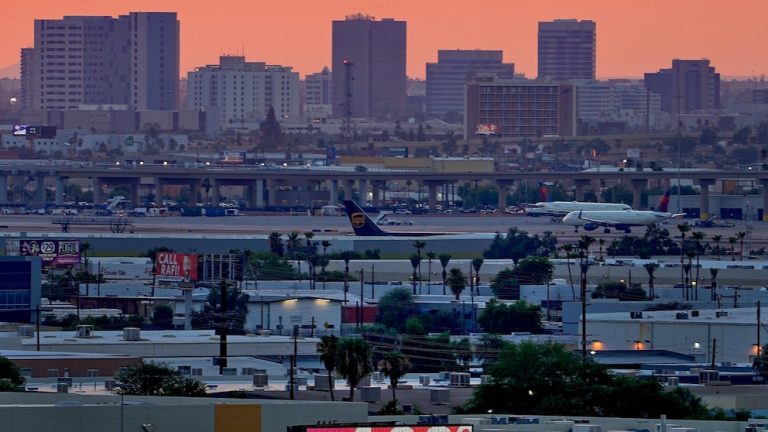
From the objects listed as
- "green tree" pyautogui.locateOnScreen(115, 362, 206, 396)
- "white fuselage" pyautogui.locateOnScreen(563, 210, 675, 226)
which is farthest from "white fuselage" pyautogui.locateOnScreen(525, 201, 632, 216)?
"green tree" pyautogui.locateOnScreen(115, 362, 206, 396)

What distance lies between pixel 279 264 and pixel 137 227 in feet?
142

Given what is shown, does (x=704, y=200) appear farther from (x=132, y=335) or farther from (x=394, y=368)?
(x=394, y=368)

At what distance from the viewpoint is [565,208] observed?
169375mm

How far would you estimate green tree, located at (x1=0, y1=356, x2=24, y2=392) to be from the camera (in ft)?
160

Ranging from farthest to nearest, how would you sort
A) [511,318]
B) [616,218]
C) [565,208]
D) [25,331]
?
1. [565,208]
2. [616,218]
3. [511,318]
4. [25,331]

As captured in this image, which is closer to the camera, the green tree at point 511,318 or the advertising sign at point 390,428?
the advertising sign at point 390,428

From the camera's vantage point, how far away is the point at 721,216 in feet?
593

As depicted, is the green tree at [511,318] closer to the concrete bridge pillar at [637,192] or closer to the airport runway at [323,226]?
the airport runway at [323,226]

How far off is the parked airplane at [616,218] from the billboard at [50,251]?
5329cm

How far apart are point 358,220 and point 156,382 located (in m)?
80.7

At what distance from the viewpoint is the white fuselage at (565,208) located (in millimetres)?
164000

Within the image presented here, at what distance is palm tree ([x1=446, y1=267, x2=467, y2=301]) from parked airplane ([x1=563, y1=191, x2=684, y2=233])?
52.7 meters

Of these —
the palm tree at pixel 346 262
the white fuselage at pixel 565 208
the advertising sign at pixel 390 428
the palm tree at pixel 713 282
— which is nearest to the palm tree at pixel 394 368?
the advertising sign at pixel 390 428

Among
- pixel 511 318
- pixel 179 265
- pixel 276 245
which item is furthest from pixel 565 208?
pixel 179 265
